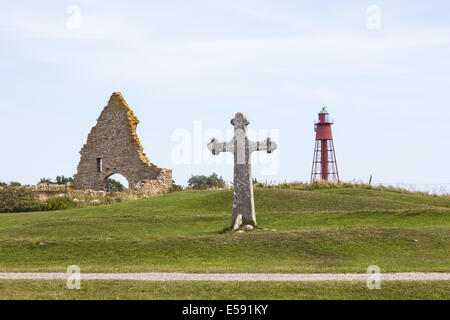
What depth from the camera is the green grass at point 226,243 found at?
47.6 ft

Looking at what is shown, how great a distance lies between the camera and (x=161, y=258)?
15.7 m

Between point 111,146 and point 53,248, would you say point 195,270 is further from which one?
point 111,146

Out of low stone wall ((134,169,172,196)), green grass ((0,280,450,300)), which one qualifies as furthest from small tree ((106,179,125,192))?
green grass ((0,280,450,300))

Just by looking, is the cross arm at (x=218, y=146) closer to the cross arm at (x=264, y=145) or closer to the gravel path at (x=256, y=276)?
the cross arm at (x=264, y=145)

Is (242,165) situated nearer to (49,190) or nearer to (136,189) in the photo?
(136,189)

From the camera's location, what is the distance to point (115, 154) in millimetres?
42875

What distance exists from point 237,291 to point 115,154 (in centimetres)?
3312

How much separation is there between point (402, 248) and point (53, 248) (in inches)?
384

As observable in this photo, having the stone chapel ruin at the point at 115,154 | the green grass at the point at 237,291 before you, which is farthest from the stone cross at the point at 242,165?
the stone chapel ruin at the point at 115,154

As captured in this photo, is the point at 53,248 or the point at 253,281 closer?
the point at 253,281

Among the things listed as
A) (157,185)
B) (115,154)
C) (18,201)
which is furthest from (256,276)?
(115,154)

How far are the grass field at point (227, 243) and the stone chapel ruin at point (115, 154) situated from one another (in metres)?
16.2

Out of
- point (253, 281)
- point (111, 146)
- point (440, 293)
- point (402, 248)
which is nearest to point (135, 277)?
point (253, 281)
